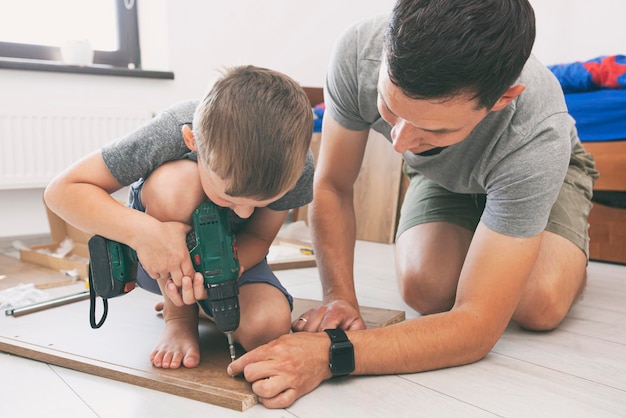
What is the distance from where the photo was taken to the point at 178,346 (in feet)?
3.80

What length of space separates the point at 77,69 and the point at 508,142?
232 cm

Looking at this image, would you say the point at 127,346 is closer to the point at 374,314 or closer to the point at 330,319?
the point at 330,319

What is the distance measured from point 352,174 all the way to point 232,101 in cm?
61

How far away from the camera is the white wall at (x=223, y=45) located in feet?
8.87

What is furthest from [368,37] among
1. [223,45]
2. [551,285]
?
[223,45]

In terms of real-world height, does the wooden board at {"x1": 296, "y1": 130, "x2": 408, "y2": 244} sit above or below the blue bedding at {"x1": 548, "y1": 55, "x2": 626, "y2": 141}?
below

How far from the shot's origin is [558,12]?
2908mm

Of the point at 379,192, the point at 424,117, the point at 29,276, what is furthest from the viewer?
the point at 379,192

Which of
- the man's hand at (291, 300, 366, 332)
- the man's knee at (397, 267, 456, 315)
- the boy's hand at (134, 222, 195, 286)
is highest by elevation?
the boy's hand at (134, 222, 195, 286)

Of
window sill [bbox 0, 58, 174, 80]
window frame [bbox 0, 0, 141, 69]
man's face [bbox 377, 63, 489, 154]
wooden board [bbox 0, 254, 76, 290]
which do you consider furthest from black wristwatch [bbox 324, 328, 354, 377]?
window frame [bbox 0, 0, 141, 69]

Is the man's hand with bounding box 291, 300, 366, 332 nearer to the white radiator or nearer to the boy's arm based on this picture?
the boy's arm

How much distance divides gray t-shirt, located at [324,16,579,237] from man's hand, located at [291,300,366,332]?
375mm

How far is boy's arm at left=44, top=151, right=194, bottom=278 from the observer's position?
1.02 meters

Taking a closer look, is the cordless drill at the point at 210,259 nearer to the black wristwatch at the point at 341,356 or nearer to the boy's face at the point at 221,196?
the boy's face at the point at 221,196
